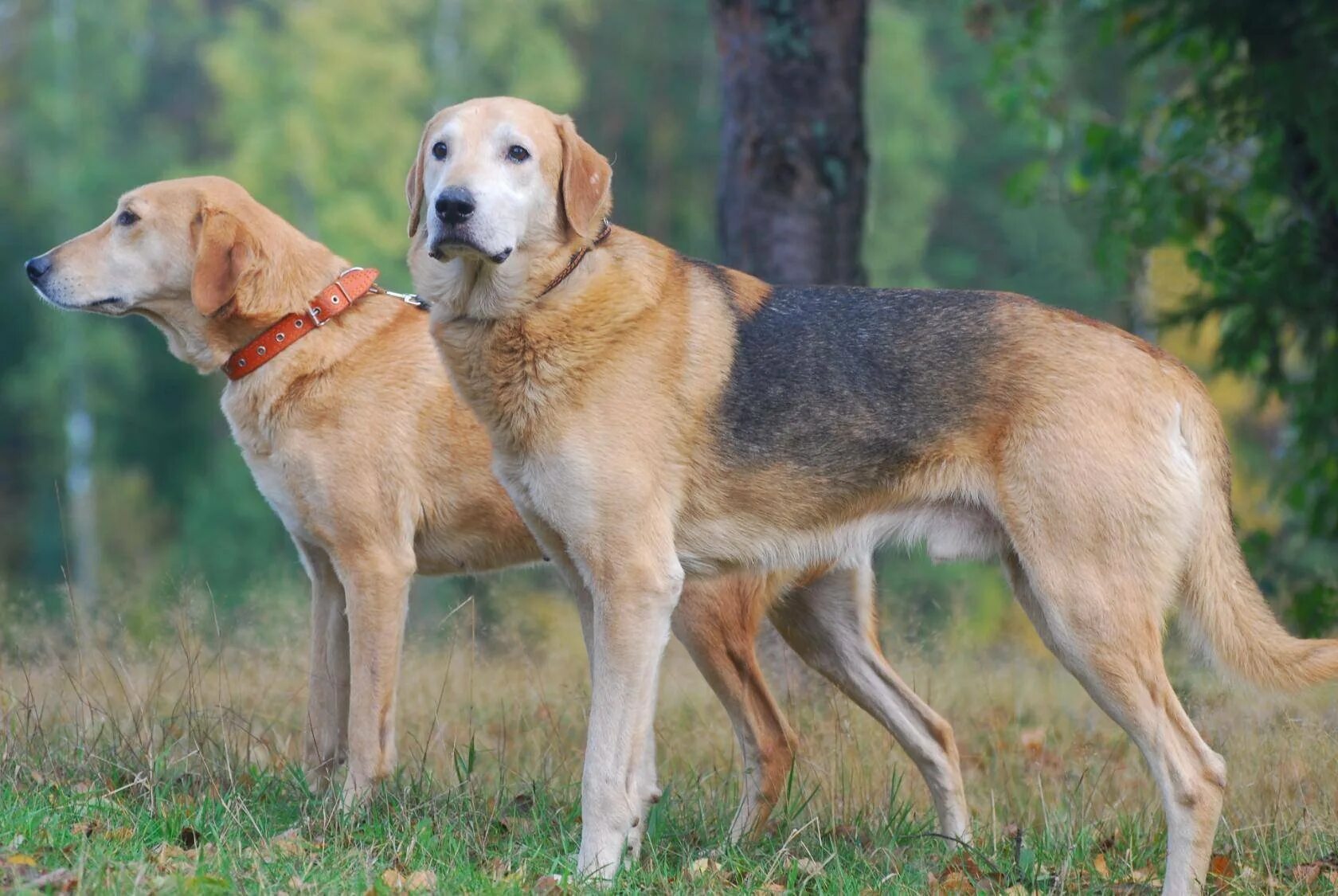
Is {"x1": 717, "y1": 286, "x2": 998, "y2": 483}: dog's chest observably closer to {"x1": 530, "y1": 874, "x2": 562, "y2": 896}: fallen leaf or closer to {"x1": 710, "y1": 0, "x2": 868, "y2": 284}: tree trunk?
{"x1": 530, "y1": 874, "x2": 562, "y2": 896}: fallen leaf

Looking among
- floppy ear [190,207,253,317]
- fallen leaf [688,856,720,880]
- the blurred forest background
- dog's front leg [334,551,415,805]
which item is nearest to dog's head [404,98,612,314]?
floppy ear [190,207,253,317]

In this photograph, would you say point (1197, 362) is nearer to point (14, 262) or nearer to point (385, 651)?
point (385, 651)

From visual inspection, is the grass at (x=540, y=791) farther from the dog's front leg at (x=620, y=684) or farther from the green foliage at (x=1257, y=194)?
the green foliage at (x=1257, y=194)

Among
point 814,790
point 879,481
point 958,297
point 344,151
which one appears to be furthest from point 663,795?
point 344,151

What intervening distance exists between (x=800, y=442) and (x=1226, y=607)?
4.65 ft

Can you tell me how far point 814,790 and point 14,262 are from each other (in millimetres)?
28691

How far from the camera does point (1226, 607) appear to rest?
4.66 m

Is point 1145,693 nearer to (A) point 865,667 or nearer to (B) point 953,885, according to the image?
(B) point 953,885

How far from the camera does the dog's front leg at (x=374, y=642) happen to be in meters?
5.34

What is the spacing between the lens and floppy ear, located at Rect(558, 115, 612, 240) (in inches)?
187

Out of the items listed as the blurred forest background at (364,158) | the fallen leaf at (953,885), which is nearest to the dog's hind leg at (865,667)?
the fallen leaf at (953,885)

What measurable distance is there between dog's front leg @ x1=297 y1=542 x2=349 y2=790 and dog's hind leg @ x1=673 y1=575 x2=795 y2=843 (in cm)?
137

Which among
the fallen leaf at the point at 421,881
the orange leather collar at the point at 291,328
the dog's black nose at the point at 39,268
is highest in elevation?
the dog's black nose at the point at 39,268

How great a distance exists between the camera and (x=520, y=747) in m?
6.34
